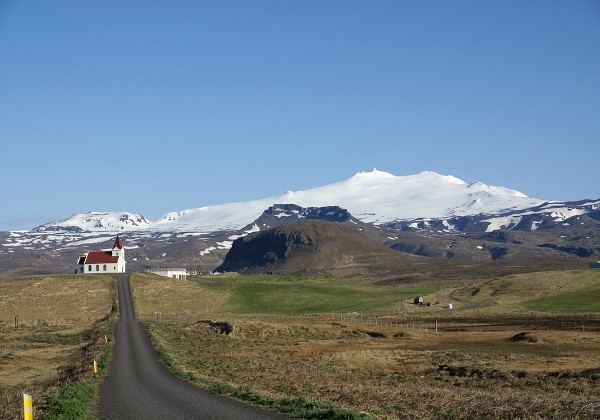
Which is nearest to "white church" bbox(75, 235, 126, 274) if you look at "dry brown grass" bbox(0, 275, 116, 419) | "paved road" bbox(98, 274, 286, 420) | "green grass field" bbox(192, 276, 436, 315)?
"dry brown grass" bbox(0, 275, 116, 419)

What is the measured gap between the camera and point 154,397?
92.8 feet

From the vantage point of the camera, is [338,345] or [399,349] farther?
[338,345]

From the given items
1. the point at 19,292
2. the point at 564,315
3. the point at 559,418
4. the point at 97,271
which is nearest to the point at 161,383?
the point at 559,418

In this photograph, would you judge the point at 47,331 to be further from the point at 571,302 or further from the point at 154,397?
the point at 571,302

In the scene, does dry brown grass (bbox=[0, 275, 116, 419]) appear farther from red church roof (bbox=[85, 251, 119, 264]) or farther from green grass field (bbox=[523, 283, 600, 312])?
green grass field (bbox=[523, 283, 600, 312])

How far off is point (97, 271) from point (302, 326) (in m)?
92.6

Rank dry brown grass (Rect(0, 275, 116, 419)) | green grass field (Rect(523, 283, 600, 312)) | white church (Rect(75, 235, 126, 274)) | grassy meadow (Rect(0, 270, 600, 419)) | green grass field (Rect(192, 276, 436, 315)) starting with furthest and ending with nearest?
white church (Rect(75, 235, 126, 274)) < green grass field (Rect(192, 276, 436, 315)) < green grass field (Rect(523, 283, 600, 312)) < dry brown grass (Rect(0, 275, 116, 419)) < grassy meadow (Rect(0, 270, 600, 419))

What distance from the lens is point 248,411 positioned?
24.1 metres

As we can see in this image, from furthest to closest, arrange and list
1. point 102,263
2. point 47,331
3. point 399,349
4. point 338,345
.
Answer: point 102,263
point 47,331
point 338,345
point 399,349

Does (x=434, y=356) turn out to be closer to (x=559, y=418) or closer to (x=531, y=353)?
(x=531, y=353)

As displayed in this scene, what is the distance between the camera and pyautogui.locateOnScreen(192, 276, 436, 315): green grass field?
11100 cm

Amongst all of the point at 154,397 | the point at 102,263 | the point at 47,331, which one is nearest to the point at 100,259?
the point at 102,263

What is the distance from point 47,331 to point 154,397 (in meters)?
54.5

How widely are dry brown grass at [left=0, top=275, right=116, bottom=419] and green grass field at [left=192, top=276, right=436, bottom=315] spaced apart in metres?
19.1
